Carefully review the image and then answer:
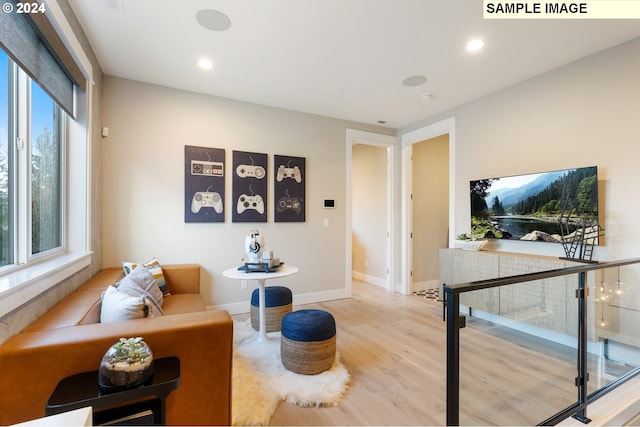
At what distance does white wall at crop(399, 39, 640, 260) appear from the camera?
239 cm

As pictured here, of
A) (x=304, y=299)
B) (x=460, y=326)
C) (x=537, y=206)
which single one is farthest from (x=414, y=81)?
(x=304, y=299)

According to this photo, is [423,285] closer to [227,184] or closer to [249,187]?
[249,187]

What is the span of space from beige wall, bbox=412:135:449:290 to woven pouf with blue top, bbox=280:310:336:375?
115 inches

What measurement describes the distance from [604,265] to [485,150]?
1989 millimetres

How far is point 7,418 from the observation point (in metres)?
1.09

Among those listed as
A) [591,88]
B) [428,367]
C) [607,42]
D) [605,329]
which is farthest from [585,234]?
[428,367]

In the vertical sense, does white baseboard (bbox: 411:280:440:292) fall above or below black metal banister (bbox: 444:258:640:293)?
below

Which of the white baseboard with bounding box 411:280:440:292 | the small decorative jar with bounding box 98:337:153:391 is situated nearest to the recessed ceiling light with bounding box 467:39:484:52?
the small decorative jar with bounding box 98:337:153:391

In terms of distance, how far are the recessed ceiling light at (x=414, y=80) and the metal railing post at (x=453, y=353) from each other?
101 inches

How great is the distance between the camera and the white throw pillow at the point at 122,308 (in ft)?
5.10

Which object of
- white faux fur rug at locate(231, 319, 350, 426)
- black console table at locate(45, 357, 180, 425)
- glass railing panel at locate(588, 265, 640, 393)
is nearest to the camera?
black console table at locate(45, 357, 180, 425)

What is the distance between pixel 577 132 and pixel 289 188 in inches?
122

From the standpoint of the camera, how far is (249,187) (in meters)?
3.62

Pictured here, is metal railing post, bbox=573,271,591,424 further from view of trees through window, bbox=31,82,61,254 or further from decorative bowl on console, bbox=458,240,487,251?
view of trees through window, bbox=31,82,61,254
